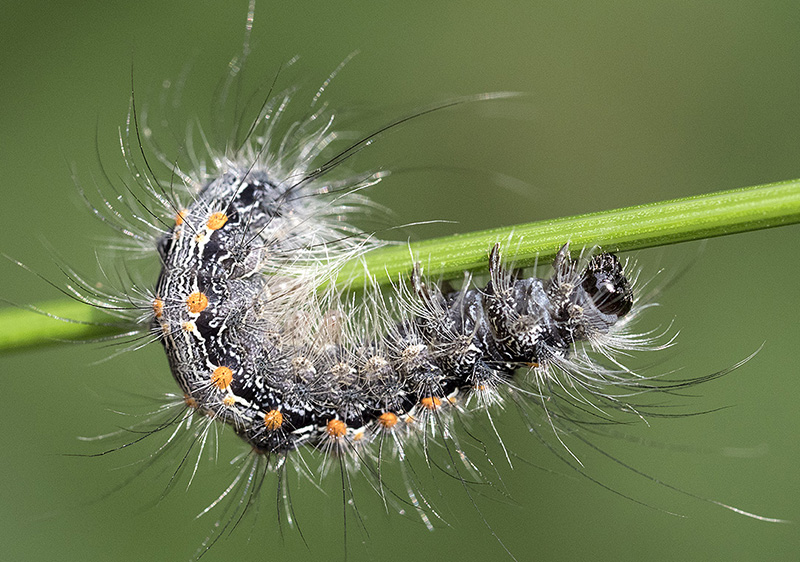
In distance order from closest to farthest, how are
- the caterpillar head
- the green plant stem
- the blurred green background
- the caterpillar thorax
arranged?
the green plant stem
the caterpillar head
the caterpillar thorax
the blurred green background

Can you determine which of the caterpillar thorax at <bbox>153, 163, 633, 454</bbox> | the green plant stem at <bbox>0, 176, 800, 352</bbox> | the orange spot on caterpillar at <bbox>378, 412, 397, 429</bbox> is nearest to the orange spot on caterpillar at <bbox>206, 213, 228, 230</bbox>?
the caterpillar thorax at <bbox>153, 163, 633, 454</bbox>

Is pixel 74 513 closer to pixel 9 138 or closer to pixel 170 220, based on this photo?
pixel 170 220

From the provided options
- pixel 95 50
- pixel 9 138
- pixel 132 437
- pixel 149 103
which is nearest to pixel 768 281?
pixel 132 437

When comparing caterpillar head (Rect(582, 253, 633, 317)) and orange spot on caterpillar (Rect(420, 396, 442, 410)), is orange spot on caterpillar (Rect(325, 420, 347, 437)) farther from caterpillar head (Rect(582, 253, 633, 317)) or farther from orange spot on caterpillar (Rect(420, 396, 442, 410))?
caterpillar head (Rect(582, 253, 633, 317))

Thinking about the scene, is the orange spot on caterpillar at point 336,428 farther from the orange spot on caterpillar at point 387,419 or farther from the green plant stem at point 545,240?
the green plant stem at point 545,240

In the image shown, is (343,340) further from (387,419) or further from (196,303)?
(196,303)

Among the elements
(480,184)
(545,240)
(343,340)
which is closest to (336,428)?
(343,340)

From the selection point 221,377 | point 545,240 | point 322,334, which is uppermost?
point 322,334

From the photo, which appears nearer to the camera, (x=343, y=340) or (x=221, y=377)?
(x=221, y=377)
